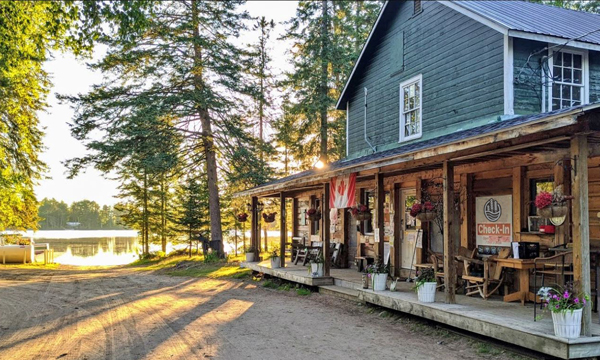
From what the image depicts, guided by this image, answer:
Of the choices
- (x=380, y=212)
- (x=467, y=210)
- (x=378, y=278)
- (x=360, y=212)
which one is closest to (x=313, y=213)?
(x=360, y=212)

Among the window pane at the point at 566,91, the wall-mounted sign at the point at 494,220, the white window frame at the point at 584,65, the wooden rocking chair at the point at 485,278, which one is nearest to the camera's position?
the wooden rocking chair at the point at 485,278

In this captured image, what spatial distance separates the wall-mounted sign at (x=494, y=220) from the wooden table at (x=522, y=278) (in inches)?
47.1

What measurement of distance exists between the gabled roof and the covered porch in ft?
8.98

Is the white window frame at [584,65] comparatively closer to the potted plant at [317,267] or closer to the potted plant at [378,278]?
the potted plant at [378,278]

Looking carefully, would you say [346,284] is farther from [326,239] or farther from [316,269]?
[326,239]

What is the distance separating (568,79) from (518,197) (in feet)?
10.4

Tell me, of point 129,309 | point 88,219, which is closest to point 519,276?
point 129,309

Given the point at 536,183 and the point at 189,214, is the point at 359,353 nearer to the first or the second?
the point at 536,183

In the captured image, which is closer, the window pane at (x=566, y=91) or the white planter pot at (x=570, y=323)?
the white planter pot at (x=570, y=323)

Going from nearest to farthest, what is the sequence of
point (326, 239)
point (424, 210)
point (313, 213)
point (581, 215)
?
1. point (581, 215)
2. point (424, 210)
3. point (326, 239)
4. point (313, 213)

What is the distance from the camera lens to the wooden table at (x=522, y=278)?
7.75 meters

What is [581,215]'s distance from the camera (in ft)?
18.6

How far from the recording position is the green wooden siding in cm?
1029

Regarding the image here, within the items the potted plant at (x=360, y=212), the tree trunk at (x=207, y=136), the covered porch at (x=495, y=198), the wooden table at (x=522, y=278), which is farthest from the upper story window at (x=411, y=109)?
the tree trunk at (x=207, y=136)
